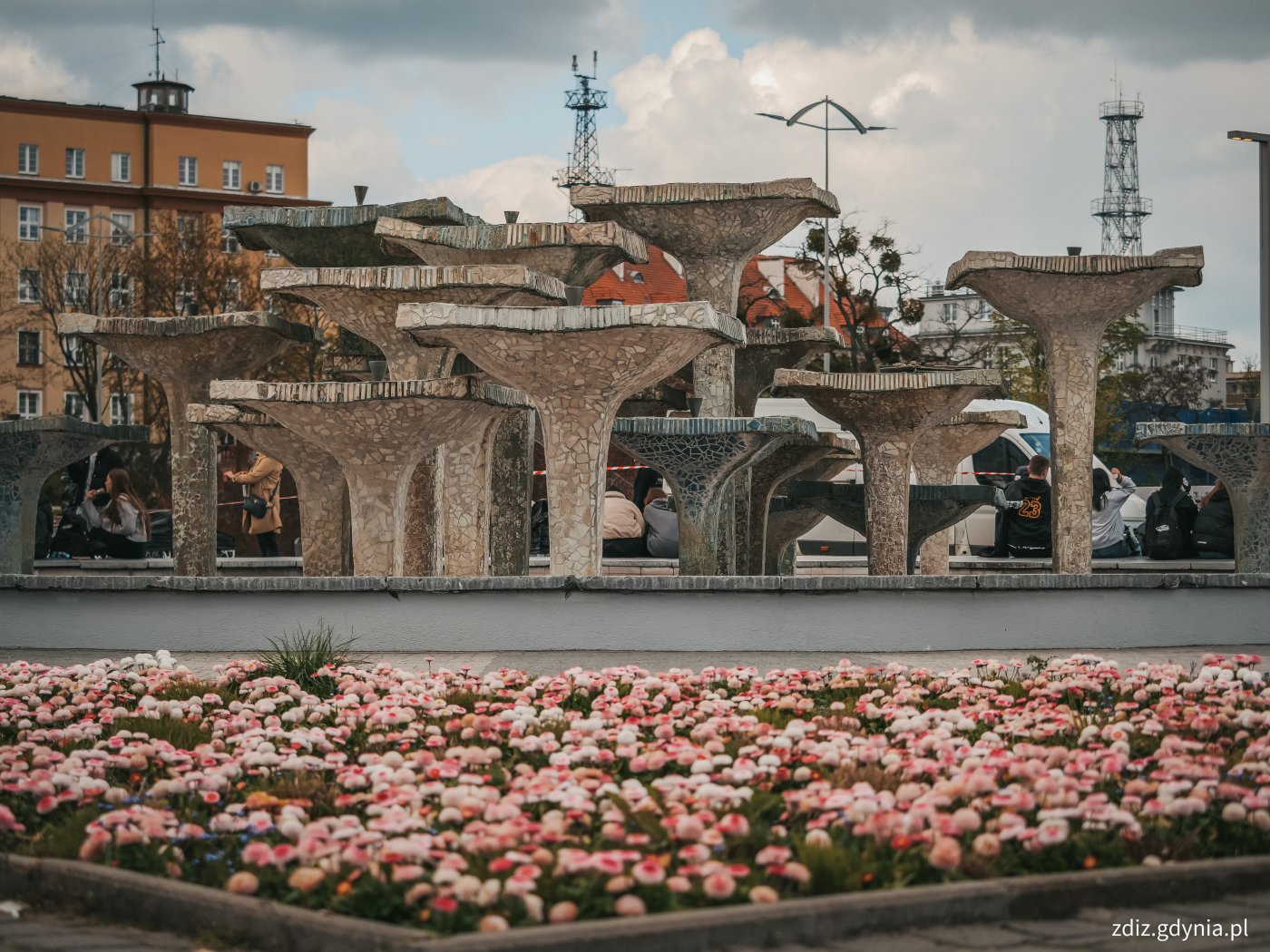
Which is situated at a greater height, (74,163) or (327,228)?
(74,163)

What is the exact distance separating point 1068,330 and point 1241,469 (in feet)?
6.12

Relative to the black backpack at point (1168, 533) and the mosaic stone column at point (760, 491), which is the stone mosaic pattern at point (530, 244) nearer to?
the mosaic stone column at point (760, 491)

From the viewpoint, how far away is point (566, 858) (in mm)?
4816

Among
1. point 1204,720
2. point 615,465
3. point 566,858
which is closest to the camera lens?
point 566,858

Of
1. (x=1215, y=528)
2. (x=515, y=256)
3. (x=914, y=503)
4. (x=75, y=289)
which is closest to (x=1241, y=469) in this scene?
(x=914, y=503)

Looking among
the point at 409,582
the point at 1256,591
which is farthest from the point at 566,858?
→ the point at 1256,591

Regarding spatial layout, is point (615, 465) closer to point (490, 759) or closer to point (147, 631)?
point (147, 631)

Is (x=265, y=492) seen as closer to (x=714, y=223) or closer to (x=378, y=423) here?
(x=714, y=223)

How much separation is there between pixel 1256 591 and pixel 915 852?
7.34 m

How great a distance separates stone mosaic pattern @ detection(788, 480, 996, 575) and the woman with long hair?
8.70 meters

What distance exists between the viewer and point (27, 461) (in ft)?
55.3

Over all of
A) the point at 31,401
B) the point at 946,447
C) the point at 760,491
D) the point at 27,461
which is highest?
the point at 31,401

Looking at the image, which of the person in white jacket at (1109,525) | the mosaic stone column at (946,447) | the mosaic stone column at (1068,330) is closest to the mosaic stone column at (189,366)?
the mosaic stone column at (1068,330)

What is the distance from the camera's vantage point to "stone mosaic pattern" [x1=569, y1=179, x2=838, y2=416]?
13.6 metres
